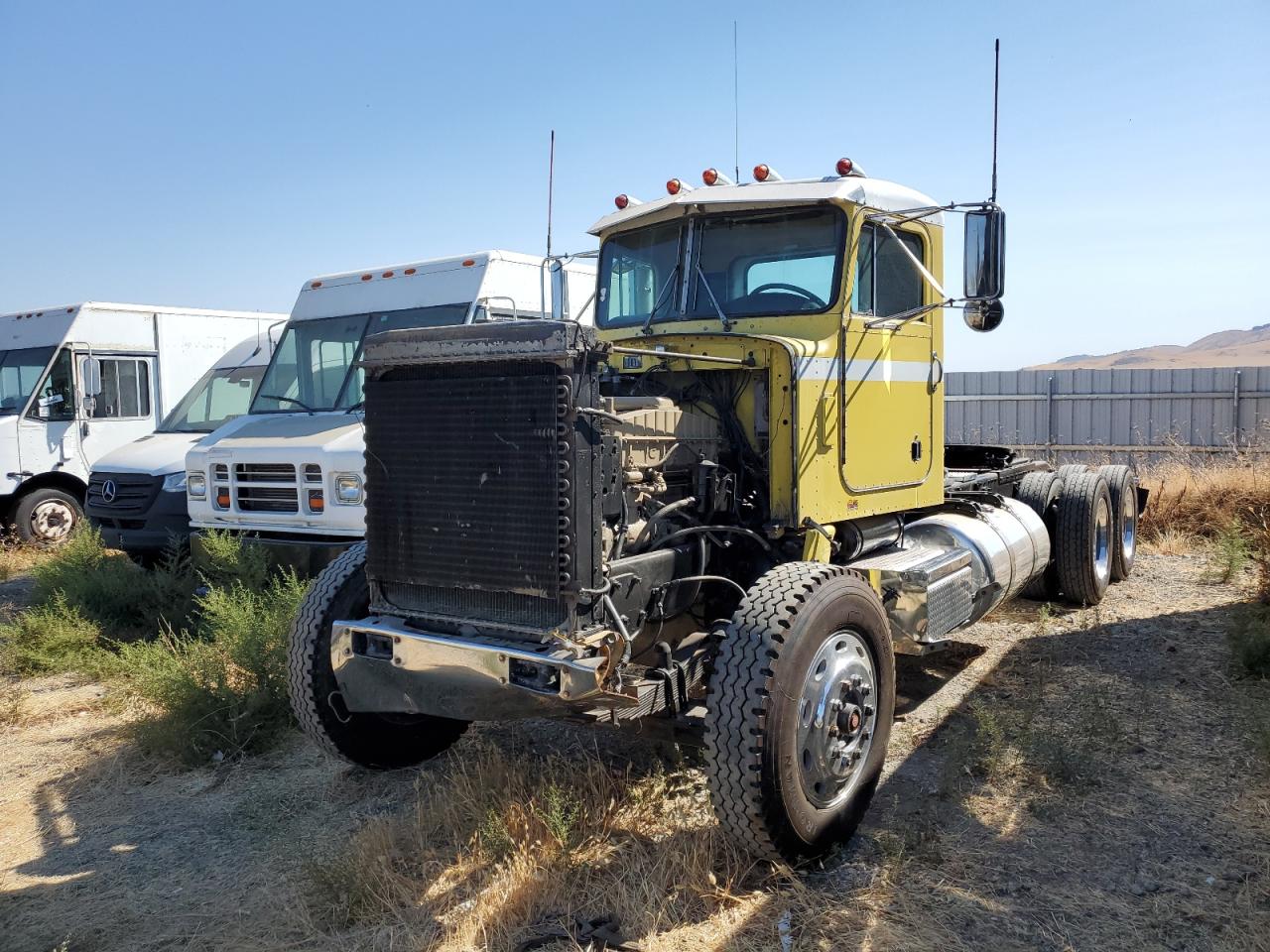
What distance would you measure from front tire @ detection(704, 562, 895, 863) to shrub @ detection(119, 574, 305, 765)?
2.97m

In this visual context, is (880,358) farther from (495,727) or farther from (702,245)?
(495,727)

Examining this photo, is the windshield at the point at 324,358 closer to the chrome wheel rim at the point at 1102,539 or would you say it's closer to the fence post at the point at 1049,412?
the chrome wheel rim at the point at 1102,539

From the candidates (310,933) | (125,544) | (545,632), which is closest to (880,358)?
(545,632)

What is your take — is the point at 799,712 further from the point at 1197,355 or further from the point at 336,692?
the point at 1197,355

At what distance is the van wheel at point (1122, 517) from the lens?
28.1ft

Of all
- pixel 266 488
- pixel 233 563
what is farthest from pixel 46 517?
pixel 233 563

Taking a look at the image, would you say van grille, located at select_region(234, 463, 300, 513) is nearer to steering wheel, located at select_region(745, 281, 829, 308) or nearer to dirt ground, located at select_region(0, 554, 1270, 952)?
dirt ground, located at select_region(0, 554, 1270, 952)

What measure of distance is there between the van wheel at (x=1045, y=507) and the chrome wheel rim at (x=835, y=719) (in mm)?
4085

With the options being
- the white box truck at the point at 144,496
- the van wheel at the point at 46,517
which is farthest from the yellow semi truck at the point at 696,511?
the van wheel at the point at 46,517

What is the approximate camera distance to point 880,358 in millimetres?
5180

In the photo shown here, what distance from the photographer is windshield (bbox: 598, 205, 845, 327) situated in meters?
4.91

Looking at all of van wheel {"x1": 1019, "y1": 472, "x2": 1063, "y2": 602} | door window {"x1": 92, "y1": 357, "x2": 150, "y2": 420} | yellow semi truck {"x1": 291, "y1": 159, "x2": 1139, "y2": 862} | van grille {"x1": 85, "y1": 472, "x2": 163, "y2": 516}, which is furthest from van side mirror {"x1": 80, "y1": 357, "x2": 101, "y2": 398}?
van wheel {"x1": 1019, "y1": 472, "x2": 1063, "y2": 602}

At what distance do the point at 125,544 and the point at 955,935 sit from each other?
25.8ft

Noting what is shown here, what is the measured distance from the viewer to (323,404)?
816cm
